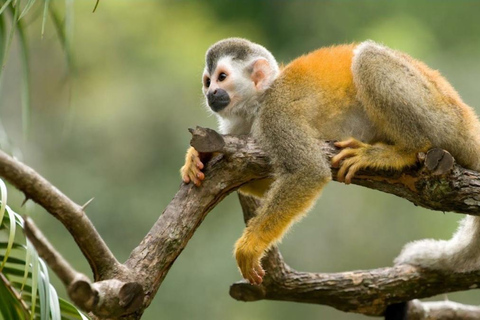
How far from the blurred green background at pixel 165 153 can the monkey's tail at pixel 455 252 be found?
359 cm

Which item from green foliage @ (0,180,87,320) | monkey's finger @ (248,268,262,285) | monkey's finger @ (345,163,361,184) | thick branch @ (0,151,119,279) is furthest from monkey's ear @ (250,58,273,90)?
green foliage @ (0,180,87,320)

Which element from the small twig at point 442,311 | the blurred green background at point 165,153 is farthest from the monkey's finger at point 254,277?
the blurred green background at point 165,153

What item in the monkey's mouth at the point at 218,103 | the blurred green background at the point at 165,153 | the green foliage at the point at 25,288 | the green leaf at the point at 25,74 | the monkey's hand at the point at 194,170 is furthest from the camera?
the blurred green background at the point at 165,153

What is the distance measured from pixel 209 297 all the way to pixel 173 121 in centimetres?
245

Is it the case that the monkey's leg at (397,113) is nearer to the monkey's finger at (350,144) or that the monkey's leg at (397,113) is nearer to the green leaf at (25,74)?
the monkey's finger at (350,144)

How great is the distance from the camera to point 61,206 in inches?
92.8

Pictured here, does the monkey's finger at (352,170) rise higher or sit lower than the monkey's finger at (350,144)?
lower

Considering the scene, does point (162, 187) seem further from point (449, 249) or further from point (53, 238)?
point (449, 249)

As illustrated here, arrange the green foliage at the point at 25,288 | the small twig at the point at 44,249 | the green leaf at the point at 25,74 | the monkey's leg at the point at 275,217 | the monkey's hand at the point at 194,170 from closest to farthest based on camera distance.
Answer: the small twig at the point at 44,249, the green foliage at the point at 25,288, the green leaf at the point at 25,74, the monkey's hand at the point at 194,170, the monkey's leg at the point at 275,217

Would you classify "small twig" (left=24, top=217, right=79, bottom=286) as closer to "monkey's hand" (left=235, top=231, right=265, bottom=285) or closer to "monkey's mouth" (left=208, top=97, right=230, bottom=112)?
"monkey's hand" (left=235, top=231, right=265, bottom=285)

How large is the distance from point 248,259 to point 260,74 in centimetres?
122

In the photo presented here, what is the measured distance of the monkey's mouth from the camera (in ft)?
12.8

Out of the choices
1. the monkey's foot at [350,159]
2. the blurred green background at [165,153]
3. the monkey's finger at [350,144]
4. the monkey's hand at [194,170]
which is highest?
the blurred green background at [165,153]

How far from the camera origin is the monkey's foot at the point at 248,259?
137 inches
